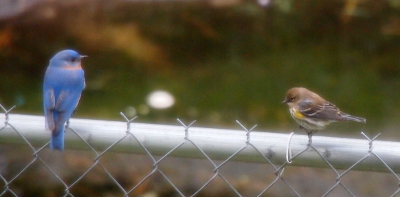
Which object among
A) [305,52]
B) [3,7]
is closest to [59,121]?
[3,7]

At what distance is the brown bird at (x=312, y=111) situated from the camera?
10.2ft

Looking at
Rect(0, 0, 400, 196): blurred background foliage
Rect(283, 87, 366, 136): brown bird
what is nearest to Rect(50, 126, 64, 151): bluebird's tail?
Rect(283, 87, 366, 136): brown bird

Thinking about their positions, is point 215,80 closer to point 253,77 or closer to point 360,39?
point 253,77

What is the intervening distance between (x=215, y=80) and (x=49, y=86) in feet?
8.90

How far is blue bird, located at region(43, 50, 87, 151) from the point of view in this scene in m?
1.93

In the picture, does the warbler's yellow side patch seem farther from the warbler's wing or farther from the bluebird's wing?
the bluebird's wing

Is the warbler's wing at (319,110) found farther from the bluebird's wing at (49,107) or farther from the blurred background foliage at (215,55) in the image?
the blurred background foliage at (215,55)

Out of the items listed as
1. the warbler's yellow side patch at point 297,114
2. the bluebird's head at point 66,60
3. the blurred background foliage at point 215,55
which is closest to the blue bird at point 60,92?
the bluebird's head at point 66,60

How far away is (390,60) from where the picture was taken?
5.21 meters

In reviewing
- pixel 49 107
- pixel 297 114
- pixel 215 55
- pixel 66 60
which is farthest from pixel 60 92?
pixel 215 55

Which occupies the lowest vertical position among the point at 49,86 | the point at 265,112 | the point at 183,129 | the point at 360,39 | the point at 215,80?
the point at 183,129

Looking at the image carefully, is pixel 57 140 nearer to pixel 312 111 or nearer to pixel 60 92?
pixel 60 92

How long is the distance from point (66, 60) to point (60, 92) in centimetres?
56

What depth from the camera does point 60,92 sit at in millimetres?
2512
